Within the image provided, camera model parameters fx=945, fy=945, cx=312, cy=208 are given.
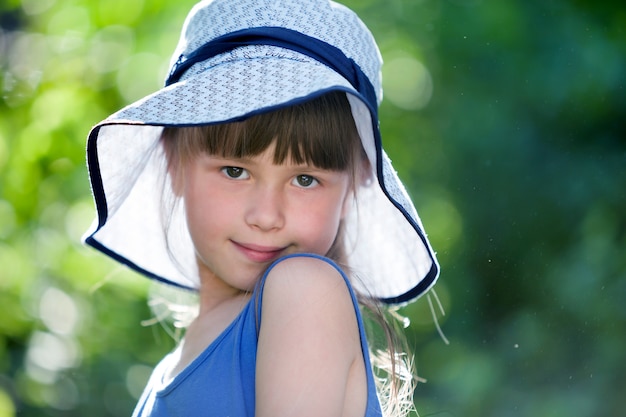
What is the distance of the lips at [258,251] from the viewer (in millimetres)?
1042

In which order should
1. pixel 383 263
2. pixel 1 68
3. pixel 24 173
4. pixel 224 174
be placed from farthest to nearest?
Result: pixel 1 68 → pixel 24 173 → pixel 383 263 → pixel 224 174

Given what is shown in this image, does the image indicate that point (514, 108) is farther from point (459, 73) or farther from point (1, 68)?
point (1, 68)

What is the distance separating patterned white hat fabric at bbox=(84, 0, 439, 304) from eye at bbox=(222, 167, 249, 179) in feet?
0.31

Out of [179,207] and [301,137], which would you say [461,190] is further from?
[301,137]

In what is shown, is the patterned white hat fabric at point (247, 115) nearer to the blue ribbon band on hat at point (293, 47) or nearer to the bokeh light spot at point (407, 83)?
the blue ribbon band on hat at point (293, 47)

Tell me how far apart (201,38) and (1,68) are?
1466 millimetres

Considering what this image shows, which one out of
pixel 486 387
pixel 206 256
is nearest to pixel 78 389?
pixel 486 387

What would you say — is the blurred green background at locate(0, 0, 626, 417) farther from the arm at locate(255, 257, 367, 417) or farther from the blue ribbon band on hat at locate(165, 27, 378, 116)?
the arm at locate(255, 257, 367, 417)

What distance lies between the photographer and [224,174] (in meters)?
1.05

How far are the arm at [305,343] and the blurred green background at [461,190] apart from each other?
44.9 inches

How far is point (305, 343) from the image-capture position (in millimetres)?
884

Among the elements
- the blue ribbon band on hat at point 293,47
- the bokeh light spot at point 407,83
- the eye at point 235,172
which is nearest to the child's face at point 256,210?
the eye at point 235,172

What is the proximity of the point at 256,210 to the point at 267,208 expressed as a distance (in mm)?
13

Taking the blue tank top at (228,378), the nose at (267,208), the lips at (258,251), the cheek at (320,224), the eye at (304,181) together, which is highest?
the eye at (304,181)
